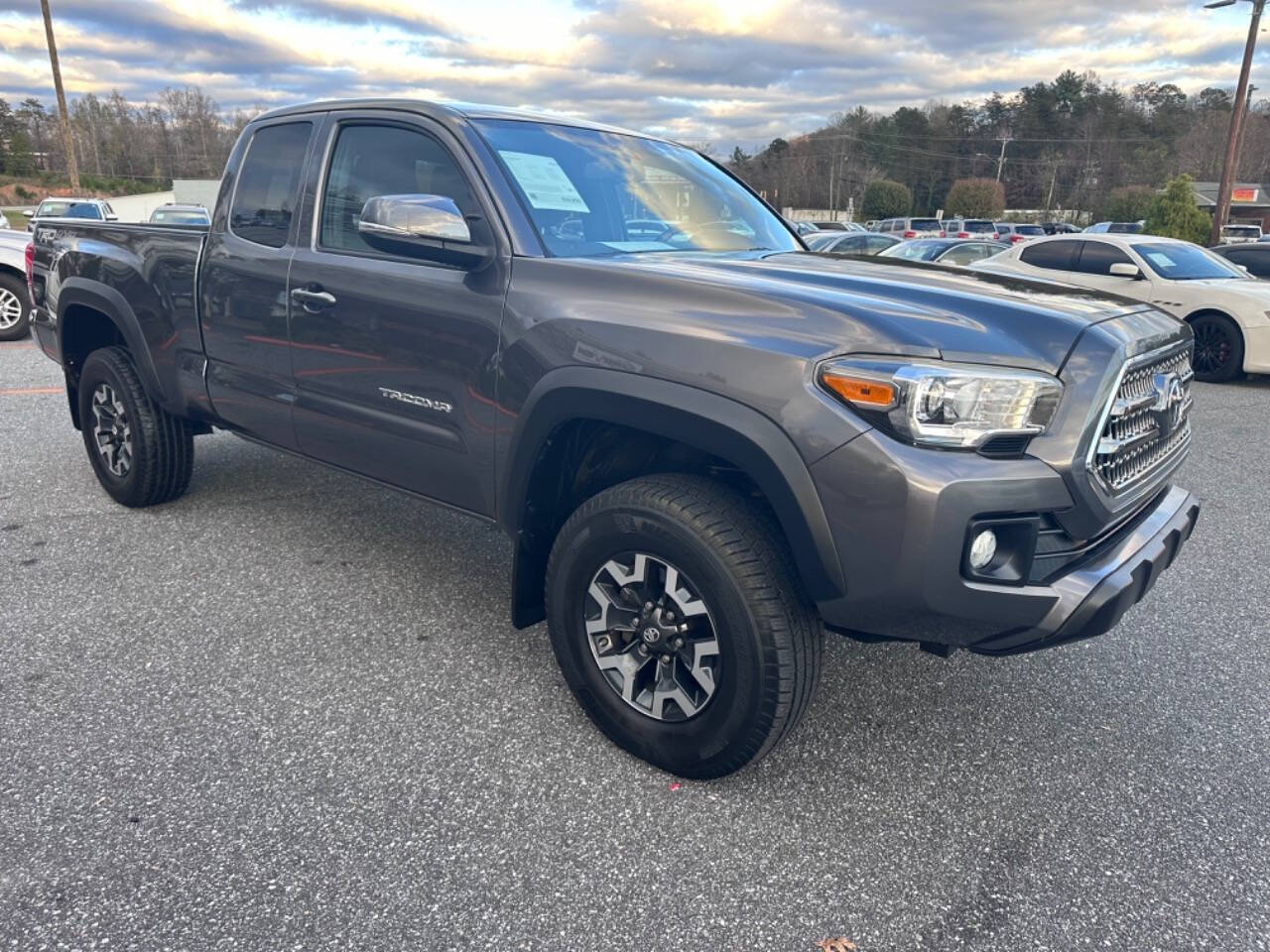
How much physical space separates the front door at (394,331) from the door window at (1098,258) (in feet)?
29.6

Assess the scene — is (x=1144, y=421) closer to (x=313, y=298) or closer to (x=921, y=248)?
(x=313, y=298)

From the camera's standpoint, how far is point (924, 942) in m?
1.99

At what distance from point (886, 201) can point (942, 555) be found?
62.5 metres

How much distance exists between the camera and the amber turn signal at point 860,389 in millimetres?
2025

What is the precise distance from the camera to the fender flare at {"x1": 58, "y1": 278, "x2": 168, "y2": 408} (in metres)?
4.16

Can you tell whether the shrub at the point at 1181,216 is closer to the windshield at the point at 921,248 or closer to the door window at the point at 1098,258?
the windshield at the point at 921,248

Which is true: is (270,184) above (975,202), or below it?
below

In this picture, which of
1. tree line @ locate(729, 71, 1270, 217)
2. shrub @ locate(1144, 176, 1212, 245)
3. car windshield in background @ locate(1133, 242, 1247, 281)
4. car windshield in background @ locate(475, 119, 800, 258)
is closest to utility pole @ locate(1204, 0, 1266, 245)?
shrub @ locate(1144, 176, 1212, 245)

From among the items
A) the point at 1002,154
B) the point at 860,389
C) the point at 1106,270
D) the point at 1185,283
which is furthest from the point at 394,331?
the point at 1002,154

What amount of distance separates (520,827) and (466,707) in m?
0.64

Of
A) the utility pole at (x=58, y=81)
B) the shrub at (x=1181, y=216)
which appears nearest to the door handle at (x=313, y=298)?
the shrub at (x=1181, y=216)

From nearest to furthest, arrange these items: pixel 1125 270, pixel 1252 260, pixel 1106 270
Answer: pixel 1125 270 < pixel 1106 270 < pixel 1252 260

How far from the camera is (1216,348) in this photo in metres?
9.44

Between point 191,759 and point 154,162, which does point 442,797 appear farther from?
point 154,162
